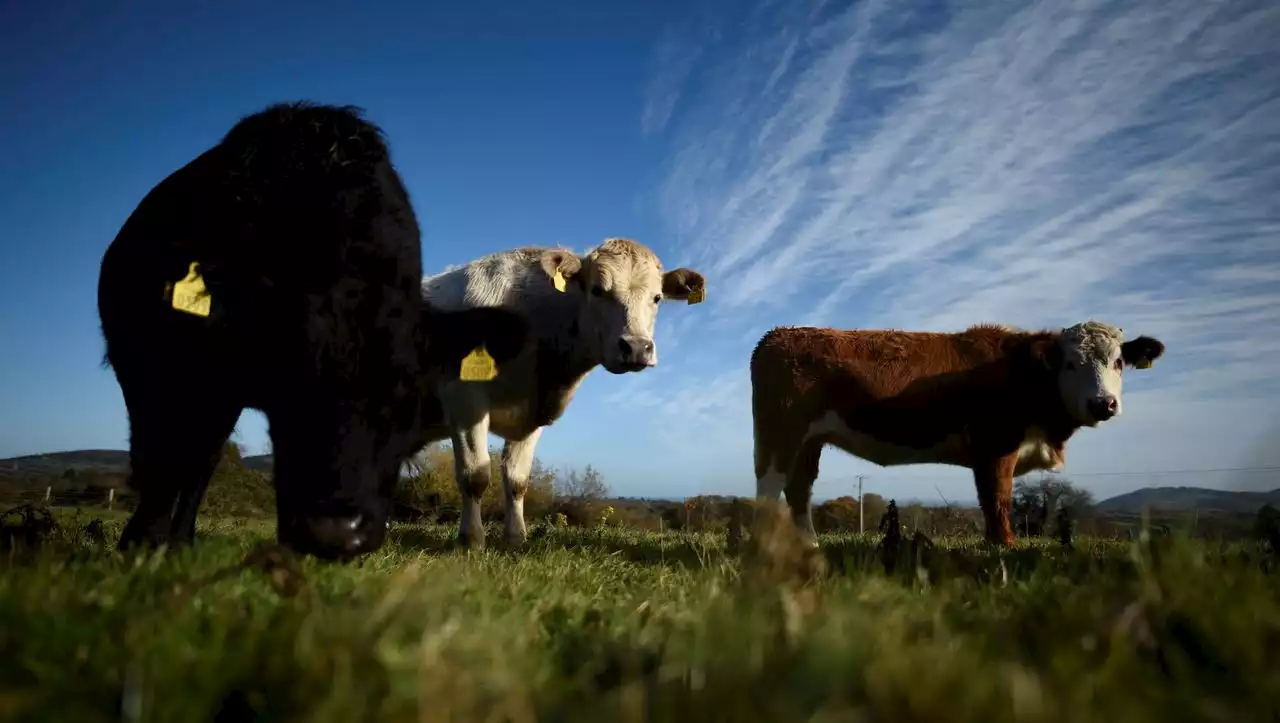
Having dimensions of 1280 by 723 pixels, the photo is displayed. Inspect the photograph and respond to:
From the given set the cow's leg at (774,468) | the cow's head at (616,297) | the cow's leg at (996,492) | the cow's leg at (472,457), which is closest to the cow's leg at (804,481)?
the cow's leg at (774,468)

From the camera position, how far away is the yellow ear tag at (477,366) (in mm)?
6215

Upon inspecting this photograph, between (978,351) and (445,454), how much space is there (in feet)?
55.6

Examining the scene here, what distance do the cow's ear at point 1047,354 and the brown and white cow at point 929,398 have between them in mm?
12

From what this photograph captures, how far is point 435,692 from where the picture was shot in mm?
1097

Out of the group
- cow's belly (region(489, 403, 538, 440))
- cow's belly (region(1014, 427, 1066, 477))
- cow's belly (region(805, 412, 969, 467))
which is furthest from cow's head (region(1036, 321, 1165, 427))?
cow's belly (region(489, 403, 538, 440))

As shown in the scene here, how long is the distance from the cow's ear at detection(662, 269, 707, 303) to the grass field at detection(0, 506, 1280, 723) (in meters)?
6.12

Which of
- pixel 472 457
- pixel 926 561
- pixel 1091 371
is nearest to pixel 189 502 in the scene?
pixel 472 457

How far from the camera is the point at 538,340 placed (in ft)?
24.0

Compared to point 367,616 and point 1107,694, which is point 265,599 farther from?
point 1107,694

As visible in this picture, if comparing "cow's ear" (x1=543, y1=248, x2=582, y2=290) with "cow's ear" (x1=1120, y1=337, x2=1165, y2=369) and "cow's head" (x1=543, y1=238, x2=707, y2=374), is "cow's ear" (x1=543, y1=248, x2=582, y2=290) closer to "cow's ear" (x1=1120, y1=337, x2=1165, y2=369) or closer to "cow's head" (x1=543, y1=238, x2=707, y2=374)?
"cow's head" (x1=543, y1=238, x2=707, y2=374)

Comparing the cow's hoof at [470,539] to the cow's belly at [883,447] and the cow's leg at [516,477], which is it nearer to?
the cow's leg at [516,477]

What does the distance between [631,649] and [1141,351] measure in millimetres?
9863

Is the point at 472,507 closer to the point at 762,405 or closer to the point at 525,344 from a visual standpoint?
the point at 525,344

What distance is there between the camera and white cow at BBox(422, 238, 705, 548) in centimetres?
689
